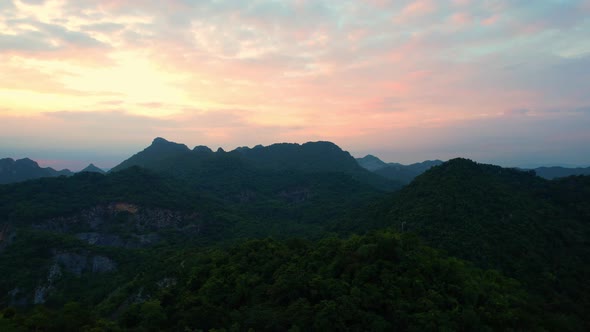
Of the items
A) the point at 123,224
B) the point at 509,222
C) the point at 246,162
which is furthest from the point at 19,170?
the point at 509,222

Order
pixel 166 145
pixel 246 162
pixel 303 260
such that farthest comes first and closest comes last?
pixel 166 145 < pixel 246 162 < pixel 303 260

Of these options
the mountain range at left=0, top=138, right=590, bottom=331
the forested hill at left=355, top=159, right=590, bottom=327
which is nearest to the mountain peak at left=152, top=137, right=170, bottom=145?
the mountain range at left=0, top=138, right=590, bottom=331

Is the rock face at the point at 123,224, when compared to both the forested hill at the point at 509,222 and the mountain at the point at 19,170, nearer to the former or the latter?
the forested hill at the point at 509,222

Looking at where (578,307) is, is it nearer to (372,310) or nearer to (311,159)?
(372,310)

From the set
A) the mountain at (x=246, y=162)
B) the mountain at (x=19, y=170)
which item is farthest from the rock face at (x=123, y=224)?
the mountain at (x=19, y=170)

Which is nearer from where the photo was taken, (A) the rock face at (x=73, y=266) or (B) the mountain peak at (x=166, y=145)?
(A) the rock face at (x=73, y=266)

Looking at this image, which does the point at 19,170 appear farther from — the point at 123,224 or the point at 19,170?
the point at 123,224

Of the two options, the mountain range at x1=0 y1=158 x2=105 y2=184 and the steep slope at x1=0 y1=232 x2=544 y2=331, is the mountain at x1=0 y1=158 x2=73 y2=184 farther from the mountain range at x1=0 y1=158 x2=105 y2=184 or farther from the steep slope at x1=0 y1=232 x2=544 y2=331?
the steep slope at x1=0 y1=232 x2=544 y2=331
